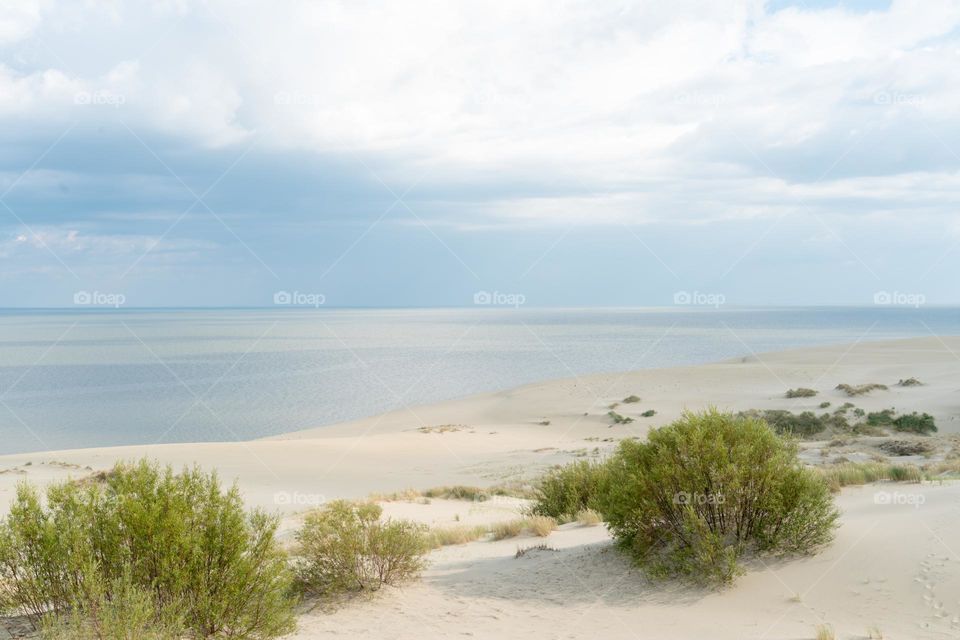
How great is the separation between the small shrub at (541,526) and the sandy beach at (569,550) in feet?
0.47

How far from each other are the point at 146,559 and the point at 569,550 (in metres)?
5.46

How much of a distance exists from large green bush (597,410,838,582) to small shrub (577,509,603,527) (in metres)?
3.34

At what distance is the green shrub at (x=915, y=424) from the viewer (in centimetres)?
2569

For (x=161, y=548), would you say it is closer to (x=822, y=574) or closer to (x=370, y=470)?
(x=822, y=574)

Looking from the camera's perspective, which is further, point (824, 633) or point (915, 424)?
point (915, 424)

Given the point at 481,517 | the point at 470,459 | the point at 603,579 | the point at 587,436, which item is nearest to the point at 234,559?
the point at 603,579

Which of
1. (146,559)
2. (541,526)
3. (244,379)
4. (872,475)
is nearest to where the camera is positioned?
(146,559)

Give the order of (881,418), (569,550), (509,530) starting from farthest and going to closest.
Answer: (881,418), (509,530), (569,550)

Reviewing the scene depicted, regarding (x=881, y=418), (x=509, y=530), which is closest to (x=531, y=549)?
(x=509, y=530)

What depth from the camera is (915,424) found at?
26.1 m

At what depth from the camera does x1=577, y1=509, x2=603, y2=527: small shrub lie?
467 inches

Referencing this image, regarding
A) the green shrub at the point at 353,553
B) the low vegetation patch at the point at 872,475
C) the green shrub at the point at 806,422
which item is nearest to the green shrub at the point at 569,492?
the low vegetation patch at the point at 872,475

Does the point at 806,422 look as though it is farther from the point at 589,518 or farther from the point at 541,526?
the point at 541,526

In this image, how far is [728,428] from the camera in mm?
8523
